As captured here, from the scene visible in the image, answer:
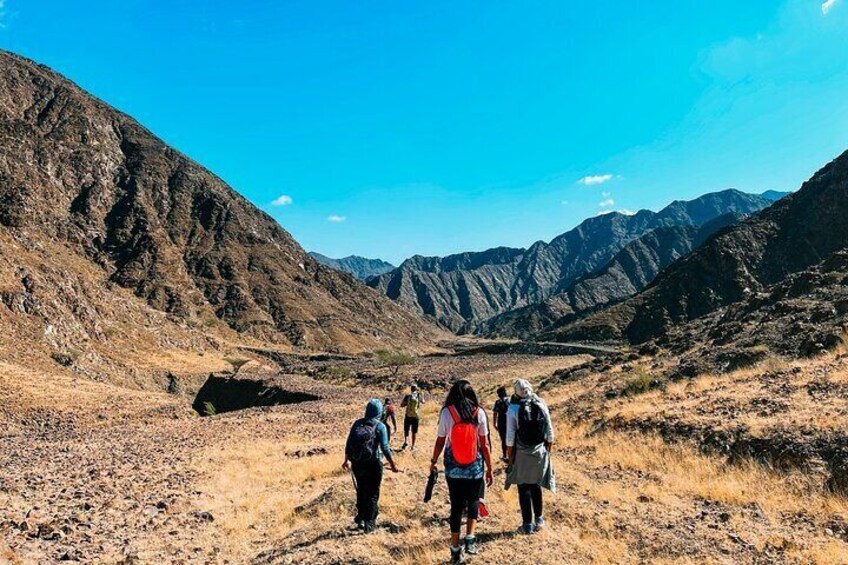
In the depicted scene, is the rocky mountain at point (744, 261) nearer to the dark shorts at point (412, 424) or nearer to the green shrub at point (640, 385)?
the green shrub at point (640, 385)

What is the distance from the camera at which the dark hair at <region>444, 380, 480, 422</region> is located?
659cm

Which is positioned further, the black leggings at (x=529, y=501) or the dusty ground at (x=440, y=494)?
the black leggings at (x=529, y=501)

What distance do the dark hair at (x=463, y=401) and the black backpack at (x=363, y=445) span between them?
1884 mm

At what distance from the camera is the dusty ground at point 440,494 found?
7.23 meters

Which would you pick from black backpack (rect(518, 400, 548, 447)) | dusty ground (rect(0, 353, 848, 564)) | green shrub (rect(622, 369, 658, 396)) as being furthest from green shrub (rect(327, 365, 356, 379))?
black backpack (rect(518, 400, 548, 447))

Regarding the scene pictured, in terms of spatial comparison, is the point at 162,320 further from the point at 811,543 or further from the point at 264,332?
the point at 811,543

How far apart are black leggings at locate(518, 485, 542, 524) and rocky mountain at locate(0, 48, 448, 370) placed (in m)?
60.3

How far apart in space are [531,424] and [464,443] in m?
1.26

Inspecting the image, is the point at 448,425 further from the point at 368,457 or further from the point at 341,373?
the point at 341,373

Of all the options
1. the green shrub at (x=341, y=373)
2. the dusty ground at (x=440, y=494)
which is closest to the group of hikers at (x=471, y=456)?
the dusty ground at (x=440, y=494)

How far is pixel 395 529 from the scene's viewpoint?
26.9ft

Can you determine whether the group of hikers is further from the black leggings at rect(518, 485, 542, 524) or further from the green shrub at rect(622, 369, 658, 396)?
the green shrub at rect(622, 369, 658, 396)

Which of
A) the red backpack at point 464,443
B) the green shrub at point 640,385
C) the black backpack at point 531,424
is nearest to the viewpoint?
the red backpack at point 464,443

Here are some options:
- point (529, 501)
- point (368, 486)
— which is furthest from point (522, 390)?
point (368, 486)
